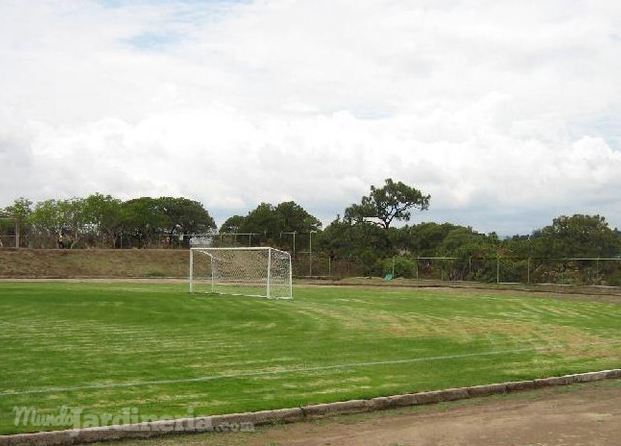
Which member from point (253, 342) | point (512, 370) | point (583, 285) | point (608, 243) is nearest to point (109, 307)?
point (253, 342)

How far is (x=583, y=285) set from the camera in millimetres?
44656

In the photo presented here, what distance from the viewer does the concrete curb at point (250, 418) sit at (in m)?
7.54

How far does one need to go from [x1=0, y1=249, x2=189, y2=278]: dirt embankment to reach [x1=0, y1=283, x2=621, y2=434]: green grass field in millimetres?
38636

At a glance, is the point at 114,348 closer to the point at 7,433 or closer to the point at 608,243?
the point at 7,433

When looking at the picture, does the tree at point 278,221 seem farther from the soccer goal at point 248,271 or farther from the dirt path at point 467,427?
the dirt path at point 467,427

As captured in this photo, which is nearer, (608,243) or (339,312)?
(339,312)

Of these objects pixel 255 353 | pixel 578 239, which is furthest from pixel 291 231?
pixel 255 353

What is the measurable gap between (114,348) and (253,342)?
118 inches

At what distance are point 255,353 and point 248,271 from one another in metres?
24.8

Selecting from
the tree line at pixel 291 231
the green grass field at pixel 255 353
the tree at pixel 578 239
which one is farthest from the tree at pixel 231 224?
the green grass field at pixel 255 353

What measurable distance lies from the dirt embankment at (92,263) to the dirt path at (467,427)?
53.6m

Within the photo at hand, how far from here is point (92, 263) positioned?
6650cm

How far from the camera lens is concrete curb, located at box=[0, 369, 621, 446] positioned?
7.54 metres

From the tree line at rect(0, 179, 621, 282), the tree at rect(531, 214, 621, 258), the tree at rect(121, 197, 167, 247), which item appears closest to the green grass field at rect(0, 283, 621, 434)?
the tree at rect(531, 214, 621, 258)
